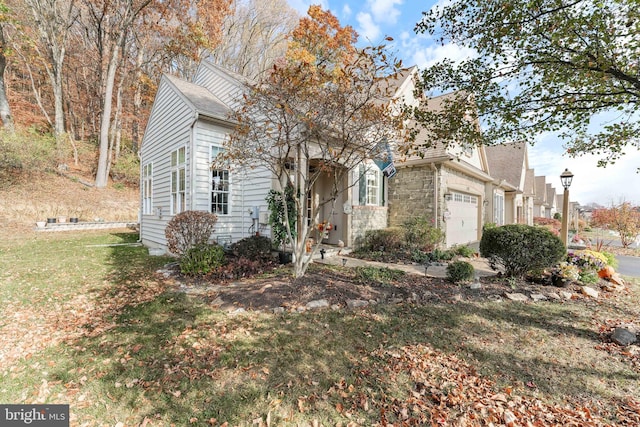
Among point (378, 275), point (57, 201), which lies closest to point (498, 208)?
point (378, 275)

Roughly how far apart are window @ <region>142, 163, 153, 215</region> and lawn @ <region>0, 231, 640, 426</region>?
20.8ft

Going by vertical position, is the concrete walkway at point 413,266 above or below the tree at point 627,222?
below

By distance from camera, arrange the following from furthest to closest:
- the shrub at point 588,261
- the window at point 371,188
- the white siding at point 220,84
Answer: the window at point 371,188
the white siding at point 220,84
the shrub at point 588,261

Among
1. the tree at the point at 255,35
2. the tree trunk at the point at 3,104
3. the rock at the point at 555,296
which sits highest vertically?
the tree at the point at 255,35

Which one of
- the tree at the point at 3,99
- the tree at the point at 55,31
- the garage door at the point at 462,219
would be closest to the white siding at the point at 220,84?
the garage door at the point at 462,219

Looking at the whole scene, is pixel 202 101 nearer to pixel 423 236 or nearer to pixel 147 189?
pixel 147 189

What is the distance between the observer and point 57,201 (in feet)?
47.1

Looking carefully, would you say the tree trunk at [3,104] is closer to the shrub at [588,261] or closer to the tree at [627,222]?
the shrub at [588,261]

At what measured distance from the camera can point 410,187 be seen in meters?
10.5

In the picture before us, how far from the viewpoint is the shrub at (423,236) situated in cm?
940

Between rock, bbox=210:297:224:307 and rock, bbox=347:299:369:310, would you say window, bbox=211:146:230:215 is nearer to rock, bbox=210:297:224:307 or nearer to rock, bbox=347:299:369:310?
rock, bbox=210:297:224:307

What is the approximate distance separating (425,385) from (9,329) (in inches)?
210

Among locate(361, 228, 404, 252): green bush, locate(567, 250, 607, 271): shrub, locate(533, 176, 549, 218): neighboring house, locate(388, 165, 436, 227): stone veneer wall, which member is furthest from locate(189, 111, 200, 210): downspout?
locate(533, 176, 549, 218): neighboring house

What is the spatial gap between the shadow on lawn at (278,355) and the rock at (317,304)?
0.22 metres
